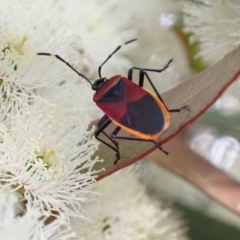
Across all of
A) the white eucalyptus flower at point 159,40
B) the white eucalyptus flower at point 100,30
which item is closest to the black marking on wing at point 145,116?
the white eucalyptus flower at point 100,30

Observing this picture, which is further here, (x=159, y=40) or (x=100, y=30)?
(x=159, y=40)

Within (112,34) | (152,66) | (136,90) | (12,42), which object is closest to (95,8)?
(112,34)

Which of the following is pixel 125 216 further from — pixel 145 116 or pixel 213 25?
pixel 213 25

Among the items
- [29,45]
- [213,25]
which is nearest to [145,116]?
[29,45]

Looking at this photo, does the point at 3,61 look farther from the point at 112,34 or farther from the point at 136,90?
the point at 112,34

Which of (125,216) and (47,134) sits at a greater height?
→ (47,134)

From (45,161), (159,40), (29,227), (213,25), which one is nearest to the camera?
(29,227)

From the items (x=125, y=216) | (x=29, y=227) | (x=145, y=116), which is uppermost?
(x=145, y=116)

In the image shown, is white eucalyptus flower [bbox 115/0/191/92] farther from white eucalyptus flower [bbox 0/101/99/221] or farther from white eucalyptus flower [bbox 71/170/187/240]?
white eucalyptus flower [bbox 0/101/99/221]
